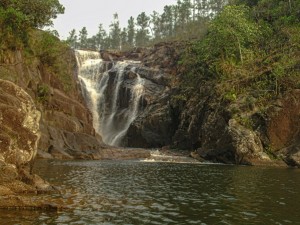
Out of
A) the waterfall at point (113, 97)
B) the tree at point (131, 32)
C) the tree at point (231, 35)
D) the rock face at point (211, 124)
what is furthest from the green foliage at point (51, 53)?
the tree at point (131, 32)

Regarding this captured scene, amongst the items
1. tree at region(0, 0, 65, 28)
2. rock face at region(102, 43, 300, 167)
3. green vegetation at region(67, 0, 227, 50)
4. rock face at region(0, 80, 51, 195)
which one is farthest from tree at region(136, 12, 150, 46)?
rock face at region(0, 80, 51, 195)

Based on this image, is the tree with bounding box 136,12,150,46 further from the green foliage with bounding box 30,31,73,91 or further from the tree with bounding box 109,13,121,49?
the green foliage with bounding box 30,31,73,91

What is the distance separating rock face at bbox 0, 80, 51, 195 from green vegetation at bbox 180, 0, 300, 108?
36371 mm

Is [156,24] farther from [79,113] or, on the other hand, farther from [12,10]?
[12,10]

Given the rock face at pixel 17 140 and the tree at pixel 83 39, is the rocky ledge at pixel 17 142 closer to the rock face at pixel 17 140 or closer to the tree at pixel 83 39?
the rock face at pixel 17 140

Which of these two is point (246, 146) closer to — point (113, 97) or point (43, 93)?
point (43, 93)

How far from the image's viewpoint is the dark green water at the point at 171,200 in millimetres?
15406

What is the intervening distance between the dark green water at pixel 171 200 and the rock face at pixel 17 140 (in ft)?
8.20

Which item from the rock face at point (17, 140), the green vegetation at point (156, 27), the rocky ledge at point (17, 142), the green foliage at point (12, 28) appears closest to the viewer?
the rocky ledge at point (17, 142)

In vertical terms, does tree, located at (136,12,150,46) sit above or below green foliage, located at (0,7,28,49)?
above

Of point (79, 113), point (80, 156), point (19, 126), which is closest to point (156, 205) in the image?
point (19, 126)

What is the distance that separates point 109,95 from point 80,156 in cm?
3243

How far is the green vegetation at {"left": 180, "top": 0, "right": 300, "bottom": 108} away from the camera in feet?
172

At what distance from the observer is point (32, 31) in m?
56.5
